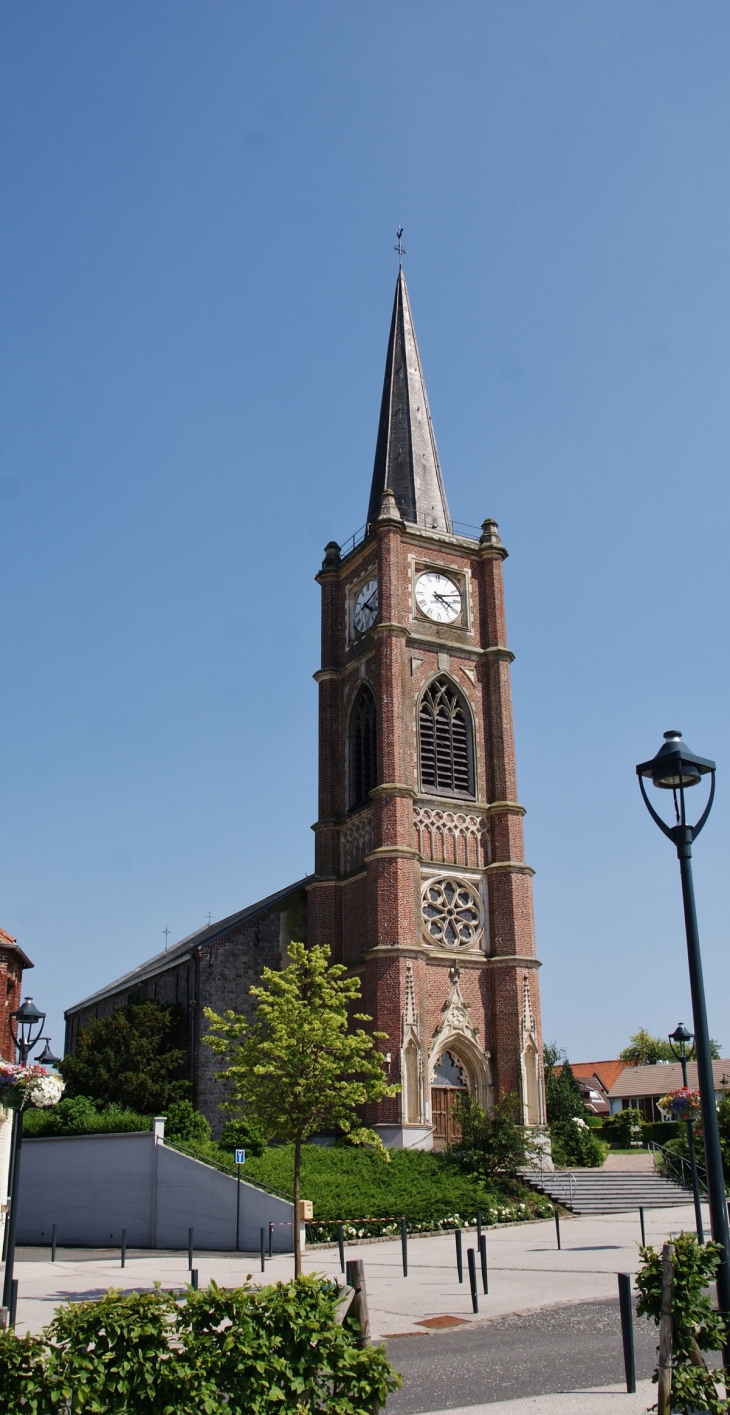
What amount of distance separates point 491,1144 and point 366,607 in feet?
65.1

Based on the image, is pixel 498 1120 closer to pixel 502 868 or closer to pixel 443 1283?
pixel 502 868

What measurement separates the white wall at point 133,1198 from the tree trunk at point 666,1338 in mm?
18901

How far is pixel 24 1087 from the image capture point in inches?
580

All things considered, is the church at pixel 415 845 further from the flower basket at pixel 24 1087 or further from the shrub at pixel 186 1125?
the flower basket at pixel 24 1087

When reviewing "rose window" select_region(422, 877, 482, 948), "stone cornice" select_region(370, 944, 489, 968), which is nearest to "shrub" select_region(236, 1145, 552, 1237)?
"stone cornice" select_region(370, 944, 489, 968)

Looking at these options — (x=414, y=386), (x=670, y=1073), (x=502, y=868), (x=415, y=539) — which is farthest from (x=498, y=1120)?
(x=670, y=1073)

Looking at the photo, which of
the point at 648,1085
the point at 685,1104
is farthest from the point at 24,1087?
the point at 648,1085

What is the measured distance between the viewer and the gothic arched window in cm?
4134

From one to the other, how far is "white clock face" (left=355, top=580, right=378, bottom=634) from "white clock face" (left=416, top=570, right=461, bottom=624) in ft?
5.27

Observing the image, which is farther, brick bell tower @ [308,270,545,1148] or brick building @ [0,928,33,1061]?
brick bell tower @ [308,270,545,1148]

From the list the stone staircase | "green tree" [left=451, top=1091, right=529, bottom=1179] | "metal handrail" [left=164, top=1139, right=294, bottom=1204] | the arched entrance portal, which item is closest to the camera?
"metal handrail" [left=164, top=1139, right=294, bottom=1204]

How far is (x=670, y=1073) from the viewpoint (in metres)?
78.4

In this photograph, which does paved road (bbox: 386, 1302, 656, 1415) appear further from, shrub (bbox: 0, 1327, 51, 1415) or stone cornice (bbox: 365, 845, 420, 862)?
stone cornice (bbox: 365, 845, 420, 862)

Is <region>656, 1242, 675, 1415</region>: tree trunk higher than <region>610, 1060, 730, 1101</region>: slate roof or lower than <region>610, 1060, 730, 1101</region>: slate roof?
lower
